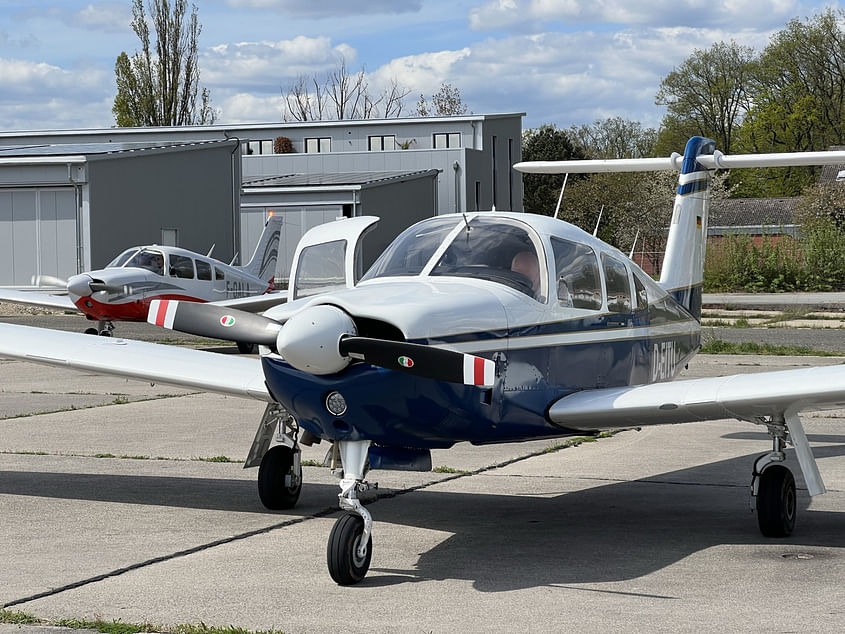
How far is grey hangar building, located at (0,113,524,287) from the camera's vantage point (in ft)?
105

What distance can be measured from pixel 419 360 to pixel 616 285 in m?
2.74

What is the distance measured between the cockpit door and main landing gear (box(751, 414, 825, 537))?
9.45ft

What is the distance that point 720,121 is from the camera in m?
81.0

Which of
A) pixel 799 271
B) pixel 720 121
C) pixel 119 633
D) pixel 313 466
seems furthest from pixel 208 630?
pixel 720 121

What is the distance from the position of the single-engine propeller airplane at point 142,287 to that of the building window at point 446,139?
94.9ft

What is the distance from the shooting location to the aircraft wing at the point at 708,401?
22.2 feet

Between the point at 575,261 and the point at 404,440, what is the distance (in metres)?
1.92

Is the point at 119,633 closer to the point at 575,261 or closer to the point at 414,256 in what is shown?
the point at 414,256

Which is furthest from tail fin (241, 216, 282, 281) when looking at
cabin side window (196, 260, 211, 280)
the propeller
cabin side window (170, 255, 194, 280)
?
the propeller

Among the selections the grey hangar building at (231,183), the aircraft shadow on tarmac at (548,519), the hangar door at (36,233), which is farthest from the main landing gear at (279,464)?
the hangar door at (36,233)

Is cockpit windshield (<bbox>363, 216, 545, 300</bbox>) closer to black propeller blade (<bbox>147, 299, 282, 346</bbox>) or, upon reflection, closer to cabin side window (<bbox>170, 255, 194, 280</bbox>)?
black propeller blade (<bbox>147, 299, 282, 346</bbox>)

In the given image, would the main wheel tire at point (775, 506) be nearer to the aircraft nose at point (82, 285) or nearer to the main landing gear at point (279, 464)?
the main landing gear at point (279, 464)

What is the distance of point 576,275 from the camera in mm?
7578

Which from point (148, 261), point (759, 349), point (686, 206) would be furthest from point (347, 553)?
point (148, 261)
